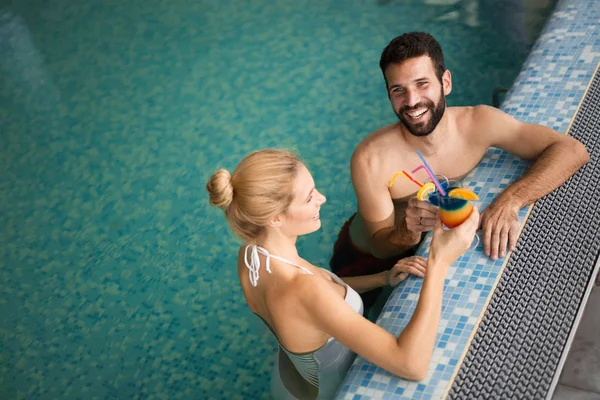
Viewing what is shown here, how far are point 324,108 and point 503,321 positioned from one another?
3.04 m

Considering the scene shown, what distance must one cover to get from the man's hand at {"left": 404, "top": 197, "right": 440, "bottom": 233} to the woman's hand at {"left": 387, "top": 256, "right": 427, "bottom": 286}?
128 millimetres

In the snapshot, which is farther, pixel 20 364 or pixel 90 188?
pixel 90 188

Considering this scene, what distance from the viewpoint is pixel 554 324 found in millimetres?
2432

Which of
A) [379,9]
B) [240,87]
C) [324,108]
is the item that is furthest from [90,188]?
[379,9]

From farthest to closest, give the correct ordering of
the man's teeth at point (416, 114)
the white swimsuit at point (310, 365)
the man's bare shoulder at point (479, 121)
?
the man's bare shoulder at point (479, 121), the man's teeth at point (416, 114), the white swimsuit at point (310, 365)

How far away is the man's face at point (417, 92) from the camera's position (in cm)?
284

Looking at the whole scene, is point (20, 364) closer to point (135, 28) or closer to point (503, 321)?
point (503, 321)

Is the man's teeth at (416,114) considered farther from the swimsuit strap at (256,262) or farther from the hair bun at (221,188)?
the hair bun at (221,188)

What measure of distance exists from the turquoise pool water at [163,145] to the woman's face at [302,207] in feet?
5.10

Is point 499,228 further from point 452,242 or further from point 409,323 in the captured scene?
point 409,323

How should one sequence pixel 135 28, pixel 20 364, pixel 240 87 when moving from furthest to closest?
pixel 135 28 < pixel 240 87 < pixel 20 364

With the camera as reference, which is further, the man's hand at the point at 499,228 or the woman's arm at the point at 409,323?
the man's hand at the point at 499,228

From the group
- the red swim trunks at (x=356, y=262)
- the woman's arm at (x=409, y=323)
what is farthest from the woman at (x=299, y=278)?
the red swim trunks at (x=356, y=262)

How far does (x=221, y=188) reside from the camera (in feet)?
7.00
